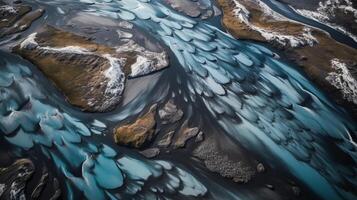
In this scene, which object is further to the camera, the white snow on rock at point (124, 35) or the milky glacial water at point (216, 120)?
the white snow on rock at point (124, 35)

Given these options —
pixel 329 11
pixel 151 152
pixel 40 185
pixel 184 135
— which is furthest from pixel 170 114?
pixel 329 11

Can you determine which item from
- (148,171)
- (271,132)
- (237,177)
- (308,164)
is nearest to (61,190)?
(148,171)

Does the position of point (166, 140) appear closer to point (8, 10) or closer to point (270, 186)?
point (270, 186)

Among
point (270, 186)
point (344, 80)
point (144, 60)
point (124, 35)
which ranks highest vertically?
point (344, 80)

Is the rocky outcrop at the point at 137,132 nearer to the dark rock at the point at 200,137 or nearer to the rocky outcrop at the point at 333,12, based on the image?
the dark rock at the point at 200,137

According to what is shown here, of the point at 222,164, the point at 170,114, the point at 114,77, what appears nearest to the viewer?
the point at 222,164

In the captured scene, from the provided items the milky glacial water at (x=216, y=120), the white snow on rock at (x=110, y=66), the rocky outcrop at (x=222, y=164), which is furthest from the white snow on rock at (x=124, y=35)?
the rocky outcrop at (x=222, y=164)

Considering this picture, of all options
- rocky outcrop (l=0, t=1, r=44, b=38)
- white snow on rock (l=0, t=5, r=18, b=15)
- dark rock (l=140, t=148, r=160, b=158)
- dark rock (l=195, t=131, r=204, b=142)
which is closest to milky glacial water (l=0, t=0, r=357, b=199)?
dark rock (l=140, t=148, r=160, b=158)

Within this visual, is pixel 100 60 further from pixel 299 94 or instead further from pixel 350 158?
pixel 350 158

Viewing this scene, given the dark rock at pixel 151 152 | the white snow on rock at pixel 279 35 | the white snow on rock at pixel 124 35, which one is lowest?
the dark rock at pixel 151 152
